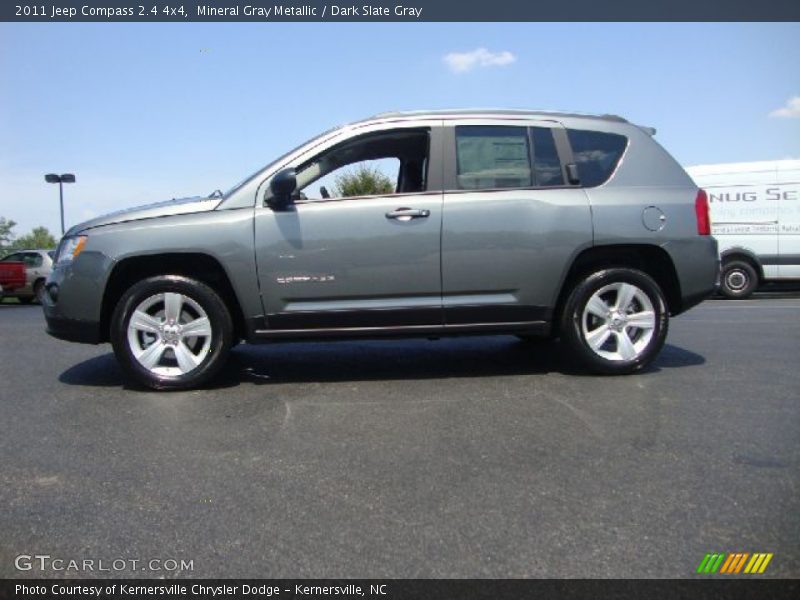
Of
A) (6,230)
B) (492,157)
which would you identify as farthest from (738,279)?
(6,230)

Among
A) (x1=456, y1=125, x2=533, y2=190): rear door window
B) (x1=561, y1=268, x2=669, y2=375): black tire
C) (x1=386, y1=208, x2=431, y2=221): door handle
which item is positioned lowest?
(x1=561, y1=268, x2=669, y2=375): black tire

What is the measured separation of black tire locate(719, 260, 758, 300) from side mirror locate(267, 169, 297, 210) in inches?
418

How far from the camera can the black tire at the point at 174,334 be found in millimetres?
4223

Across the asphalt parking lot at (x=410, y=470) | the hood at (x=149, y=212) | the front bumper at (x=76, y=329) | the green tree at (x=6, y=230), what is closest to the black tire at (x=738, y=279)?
the asphalt parking lot at (x=410, y=470)

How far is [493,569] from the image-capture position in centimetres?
204

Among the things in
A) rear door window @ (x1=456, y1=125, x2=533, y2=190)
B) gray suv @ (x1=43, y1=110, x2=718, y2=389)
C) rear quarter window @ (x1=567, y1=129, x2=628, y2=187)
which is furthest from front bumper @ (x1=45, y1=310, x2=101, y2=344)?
rear quarter window @ (x1=567, y1=129, x2=628, y2=187)

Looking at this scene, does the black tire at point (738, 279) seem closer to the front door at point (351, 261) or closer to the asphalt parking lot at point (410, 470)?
the asphalt parking lot at point (410, 470)

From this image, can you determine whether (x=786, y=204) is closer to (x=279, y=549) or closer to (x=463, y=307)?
(x=463, y=307)

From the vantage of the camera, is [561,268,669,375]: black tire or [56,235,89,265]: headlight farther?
[561,268,669,375]: black tire

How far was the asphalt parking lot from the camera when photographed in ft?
7.09

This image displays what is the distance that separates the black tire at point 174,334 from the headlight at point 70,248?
456mm
